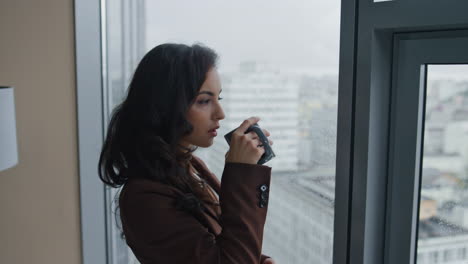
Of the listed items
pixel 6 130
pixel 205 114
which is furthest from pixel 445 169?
pixel 6 130

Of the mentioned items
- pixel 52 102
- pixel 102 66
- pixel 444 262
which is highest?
pixel 102 66

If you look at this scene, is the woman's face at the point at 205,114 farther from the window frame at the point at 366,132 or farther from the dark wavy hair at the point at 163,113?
the window frame at the point at 366,132

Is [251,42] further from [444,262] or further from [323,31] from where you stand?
[444,262]

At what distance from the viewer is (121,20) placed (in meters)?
2.13

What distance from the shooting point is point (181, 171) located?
3.48 ft

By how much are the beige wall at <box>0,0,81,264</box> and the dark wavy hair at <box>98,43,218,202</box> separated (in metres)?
1.11

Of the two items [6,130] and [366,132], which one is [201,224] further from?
[6,130]

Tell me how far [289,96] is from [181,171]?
45 cm

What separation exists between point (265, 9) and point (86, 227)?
138 centimetres

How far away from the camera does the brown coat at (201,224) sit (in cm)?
94

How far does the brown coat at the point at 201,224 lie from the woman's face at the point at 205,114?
113 mm

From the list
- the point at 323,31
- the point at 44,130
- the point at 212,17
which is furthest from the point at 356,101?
the point at 44,130

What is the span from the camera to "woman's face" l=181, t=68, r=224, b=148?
3.45ft

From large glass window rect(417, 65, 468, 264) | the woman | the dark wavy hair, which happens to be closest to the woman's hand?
the woman
